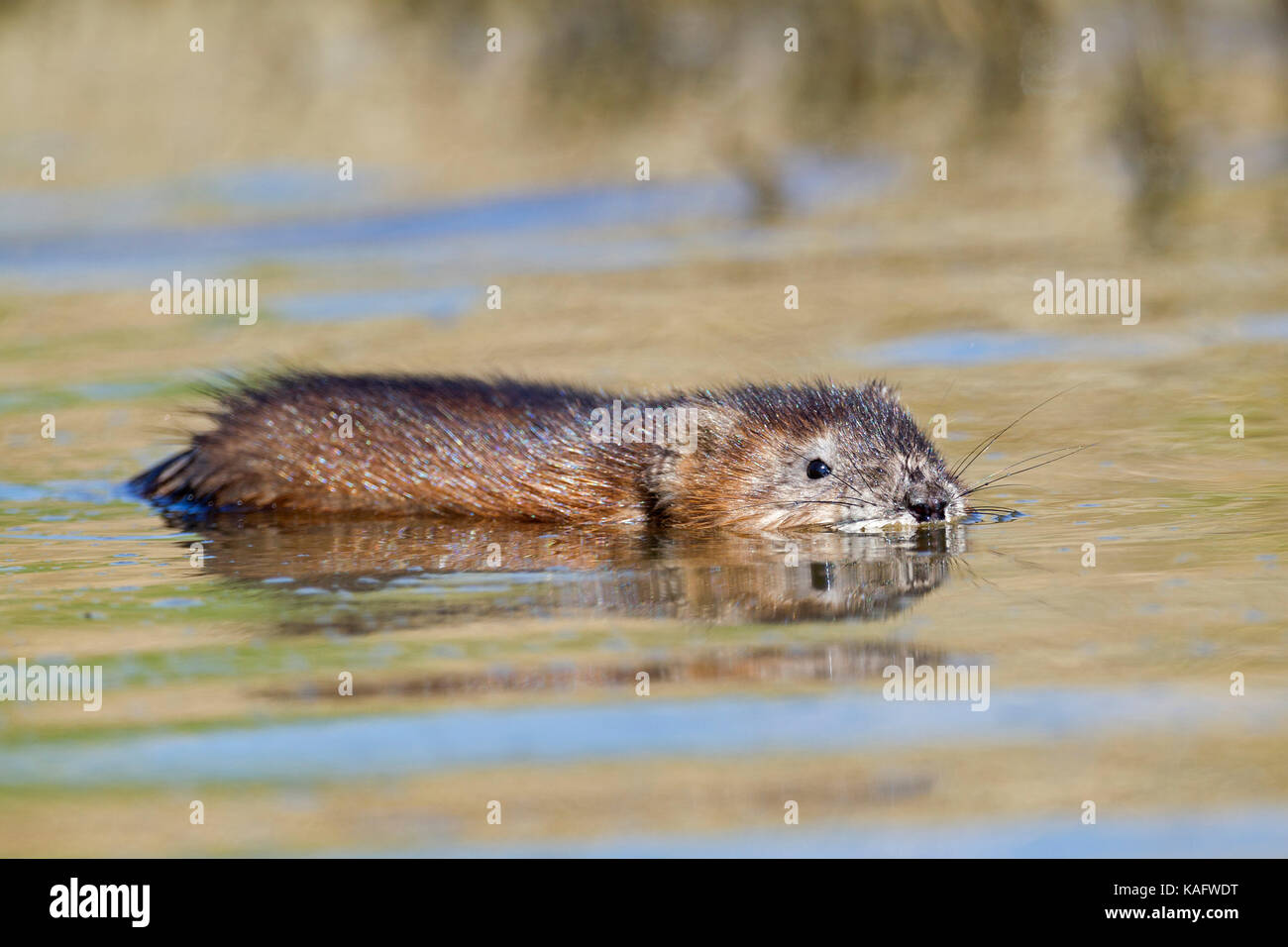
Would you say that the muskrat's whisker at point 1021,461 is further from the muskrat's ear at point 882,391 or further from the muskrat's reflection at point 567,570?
the muskrat's reflection at point 567,570

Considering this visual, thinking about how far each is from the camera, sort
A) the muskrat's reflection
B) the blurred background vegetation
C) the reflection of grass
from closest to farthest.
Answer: the reflection of grass → the muskrat's reflection → the blurred background vegetation

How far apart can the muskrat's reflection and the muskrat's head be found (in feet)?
0.43

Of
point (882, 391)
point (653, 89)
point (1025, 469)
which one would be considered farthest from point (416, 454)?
point (653, 89)

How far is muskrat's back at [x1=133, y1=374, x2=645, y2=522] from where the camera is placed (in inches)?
394

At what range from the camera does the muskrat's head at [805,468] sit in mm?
9633

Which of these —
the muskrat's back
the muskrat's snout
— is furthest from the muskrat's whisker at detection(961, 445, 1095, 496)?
the muskrat's back

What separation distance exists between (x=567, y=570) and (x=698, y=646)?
4.60ft

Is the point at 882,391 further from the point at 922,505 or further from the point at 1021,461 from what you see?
the point at 1021,461

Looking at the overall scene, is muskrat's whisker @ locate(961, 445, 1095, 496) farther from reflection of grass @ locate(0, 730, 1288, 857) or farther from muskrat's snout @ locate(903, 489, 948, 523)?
reflection of grass @ locate(0, 730, 1288, 857)

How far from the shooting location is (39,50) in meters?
20.7

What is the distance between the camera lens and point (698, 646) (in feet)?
25.2

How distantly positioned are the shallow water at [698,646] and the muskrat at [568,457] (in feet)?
0.62

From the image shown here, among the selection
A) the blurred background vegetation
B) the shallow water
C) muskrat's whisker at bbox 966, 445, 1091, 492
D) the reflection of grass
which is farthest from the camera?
the blurred background vegetation

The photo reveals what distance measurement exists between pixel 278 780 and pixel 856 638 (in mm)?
2417
